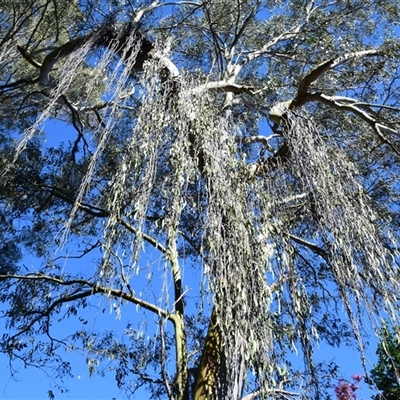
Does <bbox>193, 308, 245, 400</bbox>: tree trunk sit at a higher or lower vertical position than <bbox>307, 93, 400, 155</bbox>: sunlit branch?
lower

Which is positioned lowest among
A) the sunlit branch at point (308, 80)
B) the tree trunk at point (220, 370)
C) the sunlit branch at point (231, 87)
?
the tree trunk at point (220, 370)

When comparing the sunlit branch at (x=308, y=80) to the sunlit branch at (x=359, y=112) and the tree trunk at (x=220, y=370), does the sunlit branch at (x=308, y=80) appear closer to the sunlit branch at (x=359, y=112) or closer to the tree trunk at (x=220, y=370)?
the sunlit branch at (x=359, y=112)

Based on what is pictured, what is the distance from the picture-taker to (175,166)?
2.84 meters

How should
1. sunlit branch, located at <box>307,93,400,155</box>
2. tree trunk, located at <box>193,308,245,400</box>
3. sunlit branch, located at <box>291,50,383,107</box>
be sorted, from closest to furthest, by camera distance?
tree trunk, located at <box>193,308,245,400</box> < sunlit branch, located at <box>291,50,383,107</box> < sunlit branch, located at <box>307,93,400,155</box>

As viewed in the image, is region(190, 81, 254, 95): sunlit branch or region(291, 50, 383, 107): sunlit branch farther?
region(190, 81, 254, 95): sunlit branch

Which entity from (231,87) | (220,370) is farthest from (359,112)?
(220,370)

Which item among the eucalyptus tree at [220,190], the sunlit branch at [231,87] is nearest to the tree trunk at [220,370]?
the eucalyptus tree at [220,190]

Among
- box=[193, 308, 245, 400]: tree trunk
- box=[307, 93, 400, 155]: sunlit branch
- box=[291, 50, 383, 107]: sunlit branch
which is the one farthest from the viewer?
box=[307, 93, 400, 155]: sunlit branch

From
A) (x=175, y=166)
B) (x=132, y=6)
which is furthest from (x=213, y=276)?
(x=132, y=6)

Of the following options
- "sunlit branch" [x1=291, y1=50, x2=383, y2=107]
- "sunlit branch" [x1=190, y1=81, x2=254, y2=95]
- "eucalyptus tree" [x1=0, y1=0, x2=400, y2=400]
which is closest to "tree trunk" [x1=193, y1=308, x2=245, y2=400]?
"eucalyptus tree" [x1=0, y1=0, x2=400, y2=400]

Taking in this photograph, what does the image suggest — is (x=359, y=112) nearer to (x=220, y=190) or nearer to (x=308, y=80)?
(x=308, y=80)

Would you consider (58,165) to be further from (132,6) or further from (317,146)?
(317,146)

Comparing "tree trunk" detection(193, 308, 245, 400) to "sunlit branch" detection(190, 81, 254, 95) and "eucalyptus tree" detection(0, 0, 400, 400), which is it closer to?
"eucalyptus tree" detection(0, 0, 400, 400)

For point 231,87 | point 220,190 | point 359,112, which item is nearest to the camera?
point 220,190
